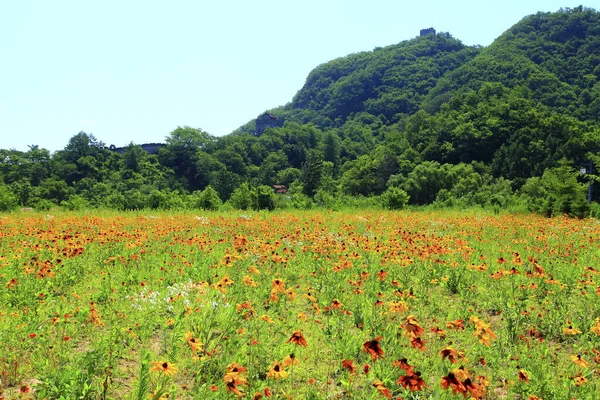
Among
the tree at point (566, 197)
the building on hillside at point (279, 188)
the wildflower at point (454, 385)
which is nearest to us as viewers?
the wildflower at point (454, 385)

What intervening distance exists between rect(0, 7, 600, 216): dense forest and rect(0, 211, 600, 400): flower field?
43.6 feet

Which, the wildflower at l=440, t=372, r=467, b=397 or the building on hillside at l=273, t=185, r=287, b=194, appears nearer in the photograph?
the wildflower at l=440, t=372, r=467, b=397

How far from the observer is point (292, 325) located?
452 centimetres

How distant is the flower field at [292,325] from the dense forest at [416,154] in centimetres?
1329

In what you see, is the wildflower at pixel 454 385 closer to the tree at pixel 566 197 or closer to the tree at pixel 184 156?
the tree at pixel 566 197

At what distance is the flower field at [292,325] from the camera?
3.20 m

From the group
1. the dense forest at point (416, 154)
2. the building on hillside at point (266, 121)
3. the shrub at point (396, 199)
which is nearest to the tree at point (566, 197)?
the dense forest at point (416, 154)

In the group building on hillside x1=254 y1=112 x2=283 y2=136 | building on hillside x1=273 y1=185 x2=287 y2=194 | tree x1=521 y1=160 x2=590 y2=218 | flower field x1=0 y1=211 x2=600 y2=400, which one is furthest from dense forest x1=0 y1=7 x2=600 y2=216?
building on hillside x1=254 y1=112 x2=283 y2=136

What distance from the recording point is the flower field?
10.5 ft

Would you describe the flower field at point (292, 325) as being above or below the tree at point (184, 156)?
below

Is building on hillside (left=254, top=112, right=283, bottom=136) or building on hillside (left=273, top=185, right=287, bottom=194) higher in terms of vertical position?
building on hillside (left=254, top=112, right=283, bottom=136)

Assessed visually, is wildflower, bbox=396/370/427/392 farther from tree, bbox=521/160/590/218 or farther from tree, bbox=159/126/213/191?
tree, bbox=159/126/213/191

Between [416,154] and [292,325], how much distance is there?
58.8 meters

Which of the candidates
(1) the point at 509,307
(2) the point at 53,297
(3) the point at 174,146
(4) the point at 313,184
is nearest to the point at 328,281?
(1) the point at 509,307
